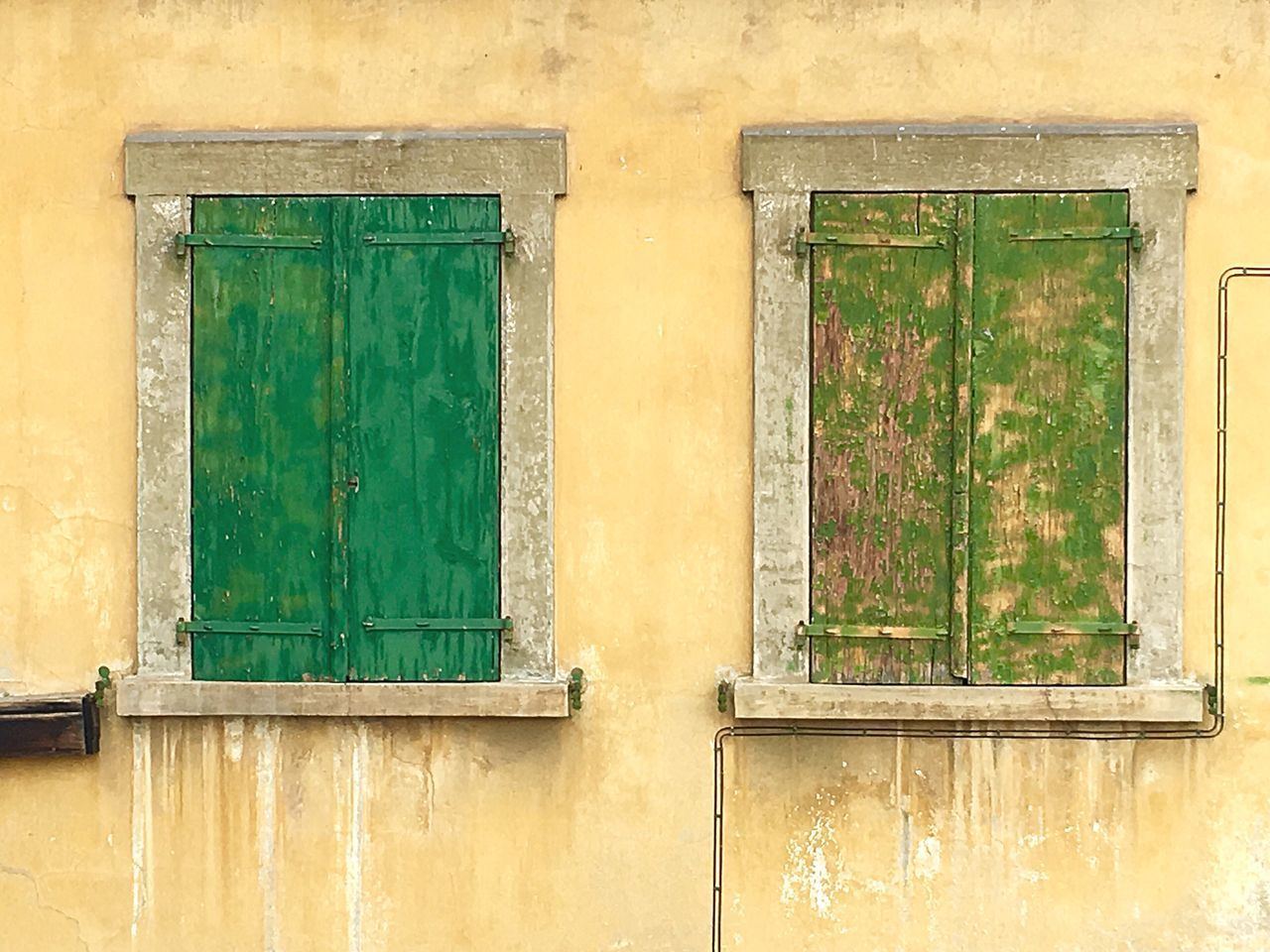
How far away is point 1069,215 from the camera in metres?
5.36

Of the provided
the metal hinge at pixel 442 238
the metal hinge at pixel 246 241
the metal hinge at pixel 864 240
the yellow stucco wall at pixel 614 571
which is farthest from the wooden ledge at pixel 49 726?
the metal hinge at pixel 864 240

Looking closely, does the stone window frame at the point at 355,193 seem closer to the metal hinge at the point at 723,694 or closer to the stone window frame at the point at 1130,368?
the metal hinge at the point at 723,694

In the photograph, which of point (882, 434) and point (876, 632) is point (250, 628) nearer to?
point (876, 632)

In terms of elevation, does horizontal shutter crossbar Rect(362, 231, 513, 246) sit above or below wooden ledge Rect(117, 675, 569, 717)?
above

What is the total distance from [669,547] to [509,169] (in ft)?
4.45

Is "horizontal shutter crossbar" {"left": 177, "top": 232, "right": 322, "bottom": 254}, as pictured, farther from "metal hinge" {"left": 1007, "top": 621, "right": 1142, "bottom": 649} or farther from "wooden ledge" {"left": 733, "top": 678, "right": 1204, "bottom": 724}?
"metal hinge" {"left": 1007, "top": 621, "right": 1142, "bottom": 649}

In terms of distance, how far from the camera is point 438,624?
547cm

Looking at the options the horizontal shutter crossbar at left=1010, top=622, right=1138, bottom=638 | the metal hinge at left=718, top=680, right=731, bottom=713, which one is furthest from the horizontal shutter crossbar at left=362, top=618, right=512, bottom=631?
the horizontal shutter crossbar at left=1010, top=622, right=1138, bottom=638

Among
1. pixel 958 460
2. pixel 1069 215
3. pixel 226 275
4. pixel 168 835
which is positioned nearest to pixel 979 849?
pixel 958 460

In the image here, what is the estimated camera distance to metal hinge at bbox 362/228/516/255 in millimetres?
5414

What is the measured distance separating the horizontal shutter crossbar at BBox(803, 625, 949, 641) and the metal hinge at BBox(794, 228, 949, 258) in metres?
1.23

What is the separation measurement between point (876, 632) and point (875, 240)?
1287 millimetres

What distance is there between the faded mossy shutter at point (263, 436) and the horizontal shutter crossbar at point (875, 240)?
62.0 inches

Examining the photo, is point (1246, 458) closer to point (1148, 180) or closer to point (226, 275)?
point (1148, 180)
